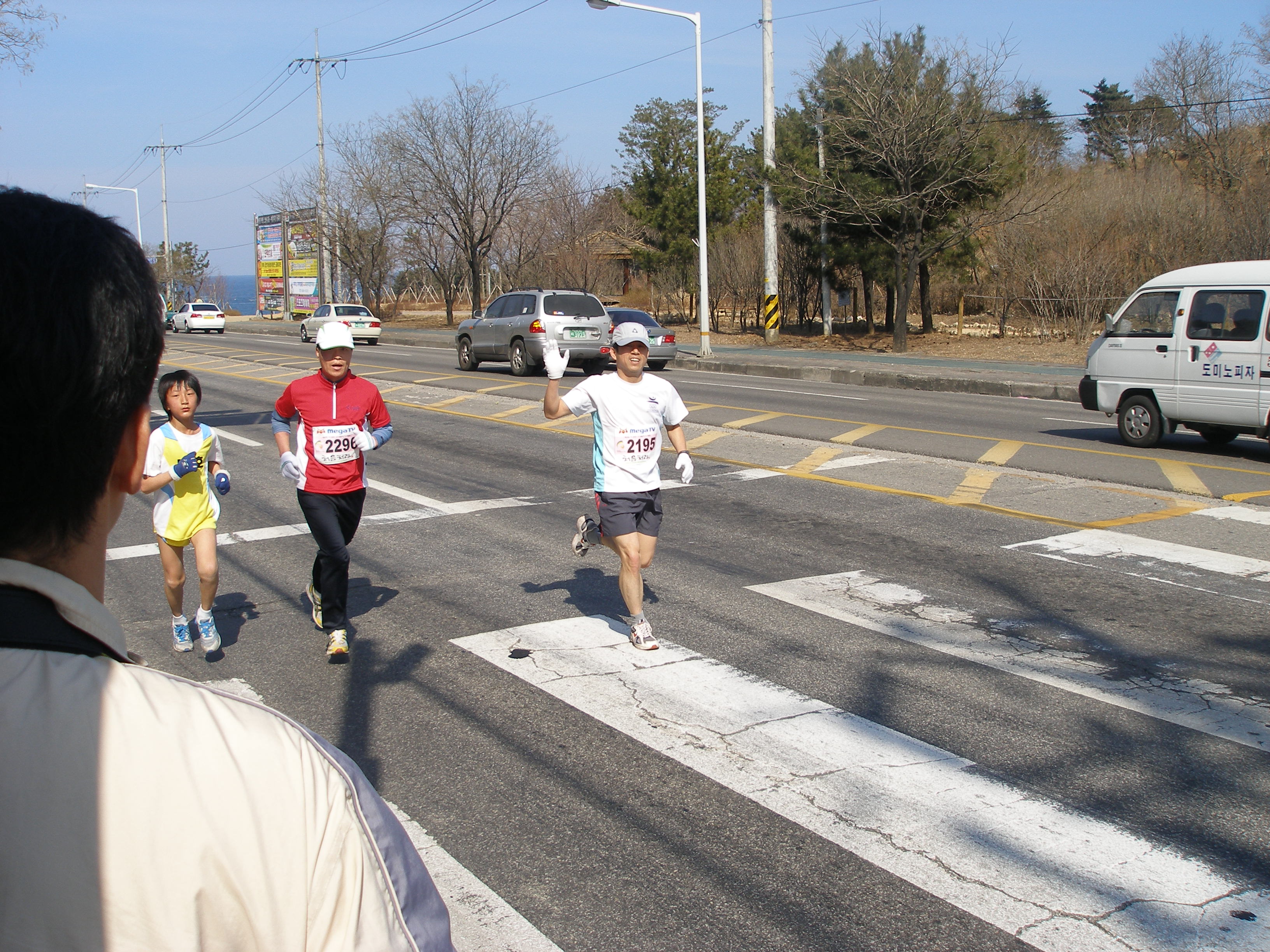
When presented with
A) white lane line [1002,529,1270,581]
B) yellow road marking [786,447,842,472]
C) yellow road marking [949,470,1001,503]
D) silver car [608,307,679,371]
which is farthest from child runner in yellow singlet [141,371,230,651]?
silver car [608,307,679,371]

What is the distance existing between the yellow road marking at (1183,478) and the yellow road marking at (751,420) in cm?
536

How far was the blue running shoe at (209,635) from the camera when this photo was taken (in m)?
5.95

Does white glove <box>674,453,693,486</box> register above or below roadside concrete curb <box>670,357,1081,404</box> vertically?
below

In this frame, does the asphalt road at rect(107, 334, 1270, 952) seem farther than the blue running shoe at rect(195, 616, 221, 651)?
No

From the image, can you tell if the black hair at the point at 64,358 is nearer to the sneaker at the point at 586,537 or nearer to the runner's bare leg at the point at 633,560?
the runner's bare leg at the point at 633,560

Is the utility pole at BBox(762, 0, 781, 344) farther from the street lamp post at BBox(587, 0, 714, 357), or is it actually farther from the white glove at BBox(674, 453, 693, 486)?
the white glove at BBox(674, 453, 693, 486)

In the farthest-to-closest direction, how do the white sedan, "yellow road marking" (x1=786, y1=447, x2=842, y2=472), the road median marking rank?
the white sedan < the road median marking < "yellow road marking" (x1=786, y1=447, x2=842, y2=472)

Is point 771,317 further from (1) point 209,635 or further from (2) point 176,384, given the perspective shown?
(1) point 209,635

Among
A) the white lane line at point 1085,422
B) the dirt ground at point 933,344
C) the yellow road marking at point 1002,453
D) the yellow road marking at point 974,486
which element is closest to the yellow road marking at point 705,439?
the yellow road marking at point 1002,453

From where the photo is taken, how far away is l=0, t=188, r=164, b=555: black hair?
3.70ft

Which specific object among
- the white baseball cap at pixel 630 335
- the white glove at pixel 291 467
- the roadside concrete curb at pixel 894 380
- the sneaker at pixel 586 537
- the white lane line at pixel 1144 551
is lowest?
the white lane line at pixel 1144 551

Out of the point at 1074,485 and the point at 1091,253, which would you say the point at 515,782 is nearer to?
the point at 1074,485

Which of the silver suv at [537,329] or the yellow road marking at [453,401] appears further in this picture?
the silver suv at [537,329]

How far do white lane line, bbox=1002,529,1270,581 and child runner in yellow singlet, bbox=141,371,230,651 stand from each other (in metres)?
5.78
